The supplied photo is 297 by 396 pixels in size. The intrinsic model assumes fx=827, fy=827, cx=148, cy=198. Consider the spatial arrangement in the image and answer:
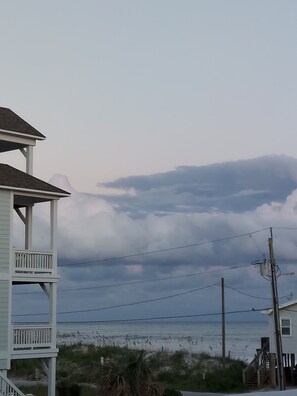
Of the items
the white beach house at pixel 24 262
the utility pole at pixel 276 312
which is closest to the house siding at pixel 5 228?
the white beach house at pixel 24 262

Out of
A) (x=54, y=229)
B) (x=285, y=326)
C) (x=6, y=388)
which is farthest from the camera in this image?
(x=285, y=326)

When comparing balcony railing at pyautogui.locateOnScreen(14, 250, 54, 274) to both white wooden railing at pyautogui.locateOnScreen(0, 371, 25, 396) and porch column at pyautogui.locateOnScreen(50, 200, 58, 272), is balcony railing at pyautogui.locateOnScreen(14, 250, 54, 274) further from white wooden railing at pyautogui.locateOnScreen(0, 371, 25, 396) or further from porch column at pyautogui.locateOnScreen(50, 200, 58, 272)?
white wooden railing at pyautogui.locateOnScreen(0, 371, 25, 396)

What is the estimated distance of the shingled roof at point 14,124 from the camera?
3378 centimetres

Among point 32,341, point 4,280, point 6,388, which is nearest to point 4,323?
point 32,341

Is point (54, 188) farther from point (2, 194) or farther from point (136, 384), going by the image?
point (136, 384)

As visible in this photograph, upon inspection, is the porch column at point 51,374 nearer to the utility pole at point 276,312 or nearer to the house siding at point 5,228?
the house siding at point 5,228

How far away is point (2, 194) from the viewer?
1259 inches

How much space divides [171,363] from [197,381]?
12.4 meters

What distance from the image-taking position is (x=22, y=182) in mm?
32594

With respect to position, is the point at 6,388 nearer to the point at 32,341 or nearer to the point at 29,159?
the point at 32,341

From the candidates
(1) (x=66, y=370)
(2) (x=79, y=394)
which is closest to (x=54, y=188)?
(2) (x=79, y=394)

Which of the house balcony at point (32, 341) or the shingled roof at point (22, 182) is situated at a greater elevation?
the shingled roof at point (22, 182)

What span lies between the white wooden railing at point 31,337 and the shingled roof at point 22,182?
5.38m

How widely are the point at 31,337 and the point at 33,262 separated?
2.93 meters
